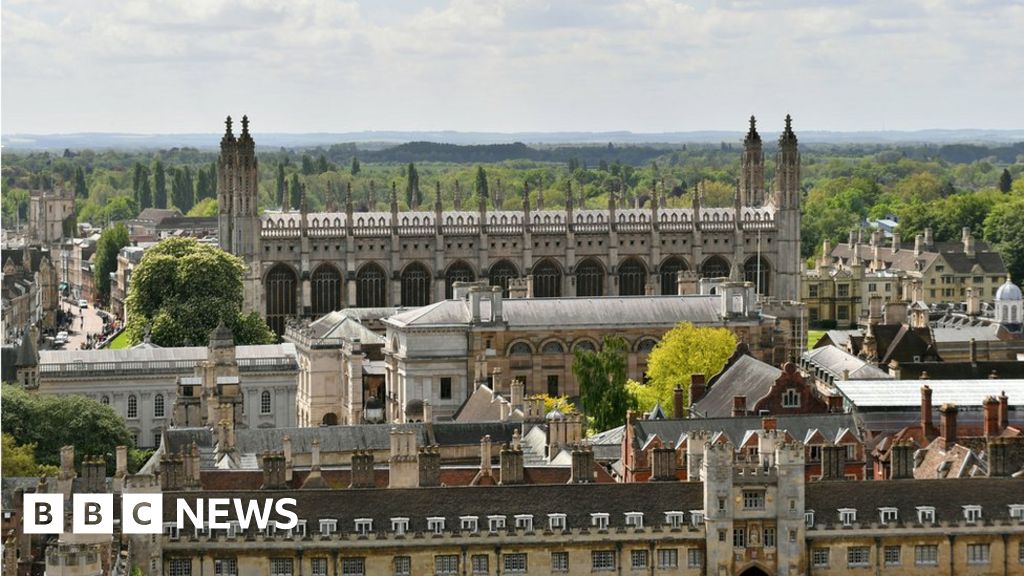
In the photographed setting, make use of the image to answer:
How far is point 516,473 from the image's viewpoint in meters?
71.7

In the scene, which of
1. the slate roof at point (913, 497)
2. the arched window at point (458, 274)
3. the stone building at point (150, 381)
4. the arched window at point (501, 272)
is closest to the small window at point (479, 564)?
the slate roof at point (913, 497)

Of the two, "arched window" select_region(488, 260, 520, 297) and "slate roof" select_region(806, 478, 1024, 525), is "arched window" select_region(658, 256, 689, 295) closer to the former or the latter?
"arched window" select_region(488, 260, 520, 297)

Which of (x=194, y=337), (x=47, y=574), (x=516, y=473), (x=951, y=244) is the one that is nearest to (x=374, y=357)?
(x=194, y=337)

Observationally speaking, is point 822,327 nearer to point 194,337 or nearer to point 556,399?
point 194,337

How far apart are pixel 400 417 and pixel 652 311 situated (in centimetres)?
1520

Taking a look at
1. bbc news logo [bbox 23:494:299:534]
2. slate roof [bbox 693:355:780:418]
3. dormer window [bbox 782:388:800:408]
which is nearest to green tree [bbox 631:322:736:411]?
slate roof [bbox 693:355:780:418]

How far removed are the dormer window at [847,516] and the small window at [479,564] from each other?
29.6 feet

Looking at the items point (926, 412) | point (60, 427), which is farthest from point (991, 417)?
point (60, 427)

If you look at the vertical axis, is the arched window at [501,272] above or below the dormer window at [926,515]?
above

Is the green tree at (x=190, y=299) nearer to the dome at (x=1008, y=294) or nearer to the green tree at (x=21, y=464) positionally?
the green tree at (x=21, y=464)

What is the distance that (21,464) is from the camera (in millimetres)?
88812

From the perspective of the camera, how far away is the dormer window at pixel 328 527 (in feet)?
212

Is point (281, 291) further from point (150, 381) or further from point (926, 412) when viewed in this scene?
point (926, 412)

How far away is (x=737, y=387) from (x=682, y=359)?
1573 cm
